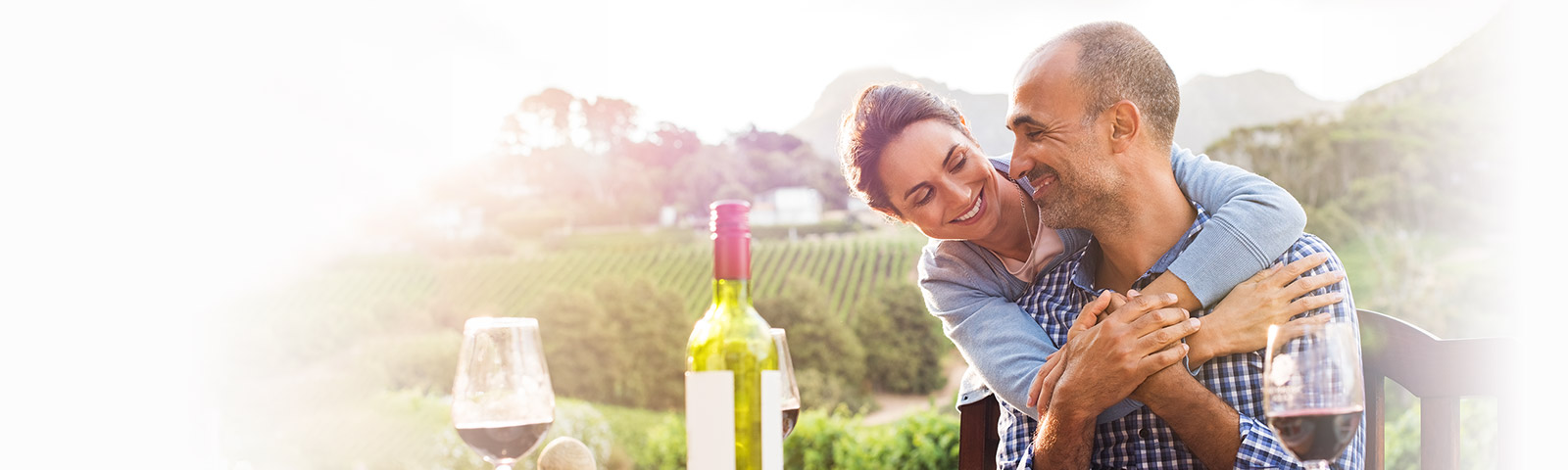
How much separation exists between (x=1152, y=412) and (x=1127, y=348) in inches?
13.3

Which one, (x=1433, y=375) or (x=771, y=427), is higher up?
(x=771, y=427)

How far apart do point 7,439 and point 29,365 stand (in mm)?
365

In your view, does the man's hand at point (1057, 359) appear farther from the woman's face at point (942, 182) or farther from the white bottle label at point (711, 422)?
the white bottle label at point (711, 422)

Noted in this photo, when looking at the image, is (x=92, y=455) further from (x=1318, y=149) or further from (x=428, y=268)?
(x=1318, y=149)

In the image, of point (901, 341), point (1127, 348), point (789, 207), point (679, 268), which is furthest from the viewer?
point (789, 207)

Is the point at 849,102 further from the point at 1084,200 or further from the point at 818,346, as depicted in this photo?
the point at 1084,200

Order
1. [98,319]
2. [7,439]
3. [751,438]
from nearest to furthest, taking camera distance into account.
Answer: [751,438], [7,439], [98,319]

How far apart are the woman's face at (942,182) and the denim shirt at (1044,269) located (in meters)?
0.06

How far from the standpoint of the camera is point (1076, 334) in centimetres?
140

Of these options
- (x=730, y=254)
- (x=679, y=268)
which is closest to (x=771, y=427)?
(x=730, y=254)

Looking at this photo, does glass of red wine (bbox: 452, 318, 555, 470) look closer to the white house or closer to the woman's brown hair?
the woman's brown hair

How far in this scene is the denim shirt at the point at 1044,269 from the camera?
142cm

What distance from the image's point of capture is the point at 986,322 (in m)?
1.64

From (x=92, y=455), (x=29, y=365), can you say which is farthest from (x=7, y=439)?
(x=92, y=455)
